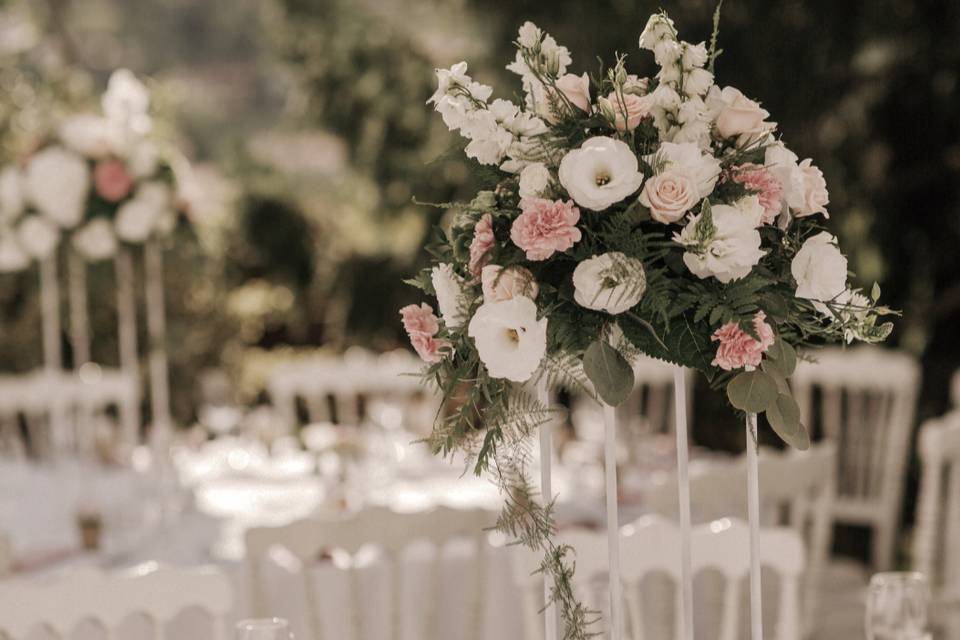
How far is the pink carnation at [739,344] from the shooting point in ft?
4.65

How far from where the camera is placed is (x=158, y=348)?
4.02 meters

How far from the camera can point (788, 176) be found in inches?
58.6

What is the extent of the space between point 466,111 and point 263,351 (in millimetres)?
6740

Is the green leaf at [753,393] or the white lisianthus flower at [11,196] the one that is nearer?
the green leaf at [753,393]

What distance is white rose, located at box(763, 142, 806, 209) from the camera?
1486 millimetres

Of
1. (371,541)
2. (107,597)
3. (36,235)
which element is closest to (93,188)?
(36,235)

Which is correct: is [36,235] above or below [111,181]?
below

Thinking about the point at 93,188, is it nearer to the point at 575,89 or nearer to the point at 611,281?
the point at 575,89

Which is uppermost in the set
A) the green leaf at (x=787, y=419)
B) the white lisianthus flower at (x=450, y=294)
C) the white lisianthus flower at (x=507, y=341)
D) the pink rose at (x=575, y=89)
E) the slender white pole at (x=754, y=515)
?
the pink rose at (x=575, y=89)

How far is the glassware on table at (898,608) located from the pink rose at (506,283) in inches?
30.2

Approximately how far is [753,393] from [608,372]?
16 centimetres

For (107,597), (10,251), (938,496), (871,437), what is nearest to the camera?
(107,597)

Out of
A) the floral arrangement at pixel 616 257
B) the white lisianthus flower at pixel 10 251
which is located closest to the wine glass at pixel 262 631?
the floral arrangement at pixel 616 257

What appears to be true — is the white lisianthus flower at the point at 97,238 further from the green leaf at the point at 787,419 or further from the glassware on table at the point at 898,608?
the green leaf at the point at 787,419
